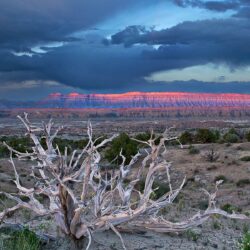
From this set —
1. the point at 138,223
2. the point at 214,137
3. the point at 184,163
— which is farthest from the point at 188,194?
the point at 214,137

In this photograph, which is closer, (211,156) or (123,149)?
(211,156)

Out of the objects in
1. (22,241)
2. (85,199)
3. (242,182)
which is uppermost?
(85,199)

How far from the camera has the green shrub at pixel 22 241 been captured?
8525mm

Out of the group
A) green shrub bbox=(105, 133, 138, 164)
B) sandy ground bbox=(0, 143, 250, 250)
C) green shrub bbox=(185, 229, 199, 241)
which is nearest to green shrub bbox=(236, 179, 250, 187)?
sandy ground bbox=(0, 143, 250, 250)

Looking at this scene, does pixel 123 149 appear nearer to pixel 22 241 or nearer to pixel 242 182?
pixel 242 182

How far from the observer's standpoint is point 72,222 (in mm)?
9406

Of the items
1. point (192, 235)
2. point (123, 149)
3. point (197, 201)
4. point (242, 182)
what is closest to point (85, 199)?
point (192, 235)

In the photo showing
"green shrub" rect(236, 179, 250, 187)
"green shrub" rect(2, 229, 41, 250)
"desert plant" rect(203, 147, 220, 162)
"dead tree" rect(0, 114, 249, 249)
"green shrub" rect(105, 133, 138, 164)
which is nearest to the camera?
"green shrub" rect(2, 229, 41, 250)

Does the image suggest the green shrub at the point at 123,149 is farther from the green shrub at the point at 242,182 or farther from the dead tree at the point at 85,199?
the dead tree at the point at 85,199

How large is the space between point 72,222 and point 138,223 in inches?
51.1

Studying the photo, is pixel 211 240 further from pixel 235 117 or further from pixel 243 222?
pixel 235 117

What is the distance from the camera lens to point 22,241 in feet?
29.2

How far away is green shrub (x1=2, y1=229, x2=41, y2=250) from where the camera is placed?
852 cm

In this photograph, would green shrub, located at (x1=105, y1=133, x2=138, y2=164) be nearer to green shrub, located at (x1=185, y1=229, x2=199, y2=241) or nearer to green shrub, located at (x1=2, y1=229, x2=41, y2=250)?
green shrub, located at (x1=185, y1=229, x2=199, y2=241)
